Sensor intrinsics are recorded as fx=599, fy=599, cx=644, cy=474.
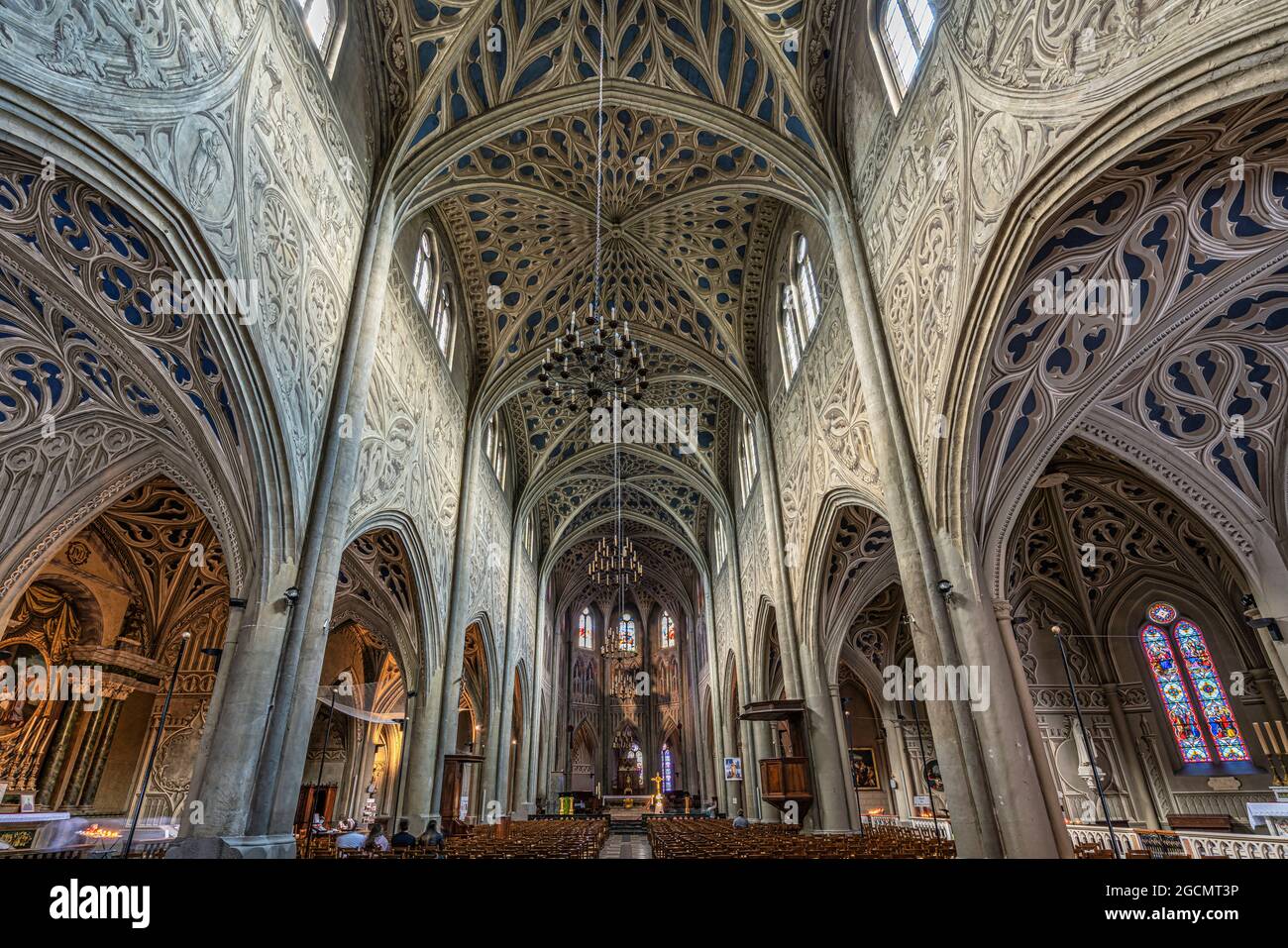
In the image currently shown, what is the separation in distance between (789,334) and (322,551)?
12040mm

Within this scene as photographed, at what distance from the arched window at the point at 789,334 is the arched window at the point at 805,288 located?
37 centimetres

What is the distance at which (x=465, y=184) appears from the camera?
531 inches

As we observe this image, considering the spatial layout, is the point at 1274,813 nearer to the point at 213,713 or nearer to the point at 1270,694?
the point at 1270,694

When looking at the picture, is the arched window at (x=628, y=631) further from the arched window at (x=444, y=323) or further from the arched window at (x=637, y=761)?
the arched window at (x=444, y=323)

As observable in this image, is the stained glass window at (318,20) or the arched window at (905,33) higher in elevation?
the stained glass window at (318,20)

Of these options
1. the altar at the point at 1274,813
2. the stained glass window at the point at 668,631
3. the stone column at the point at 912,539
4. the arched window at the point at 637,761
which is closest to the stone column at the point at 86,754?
the stone column at the point at 912,539

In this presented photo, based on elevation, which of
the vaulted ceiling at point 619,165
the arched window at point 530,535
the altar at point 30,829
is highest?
the vaulted ceiling at point 619,165

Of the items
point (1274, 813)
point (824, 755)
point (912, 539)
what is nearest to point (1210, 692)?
point (1274, 813)

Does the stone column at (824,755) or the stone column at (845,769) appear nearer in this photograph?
the stone column at (824,755)

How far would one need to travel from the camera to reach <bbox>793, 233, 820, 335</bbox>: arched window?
13794 millimetres

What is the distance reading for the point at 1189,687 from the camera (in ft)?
45.1

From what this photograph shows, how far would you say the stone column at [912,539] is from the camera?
722 centimetres

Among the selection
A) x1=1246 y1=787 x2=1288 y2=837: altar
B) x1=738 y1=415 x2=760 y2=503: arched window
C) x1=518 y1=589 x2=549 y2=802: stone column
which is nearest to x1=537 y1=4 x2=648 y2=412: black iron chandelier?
x1=738 y1=415 x2=760 y2=503: arched window
